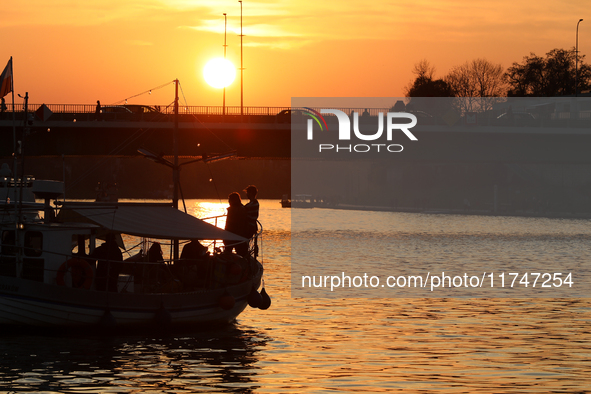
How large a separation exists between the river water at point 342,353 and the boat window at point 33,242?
2383 millimetres

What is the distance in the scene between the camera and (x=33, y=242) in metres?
24.0

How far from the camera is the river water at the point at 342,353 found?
17797mm

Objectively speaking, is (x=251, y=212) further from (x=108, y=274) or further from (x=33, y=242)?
(x=33, y=242)

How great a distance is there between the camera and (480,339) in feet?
76.7

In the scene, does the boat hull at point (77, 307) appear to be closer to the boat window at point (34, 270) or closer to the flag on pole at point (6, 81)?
the boat window at point (34, 270)

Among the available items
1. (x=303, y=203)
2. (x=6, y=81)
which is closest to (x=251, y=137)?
(x=6, y=81)

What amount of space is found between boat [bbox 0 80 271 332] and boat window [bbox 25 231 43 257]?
3 centimetres

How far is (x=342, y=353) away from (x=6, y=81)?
48.1 ft

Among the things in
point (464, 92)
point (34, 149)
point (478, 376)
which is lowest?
point (478, 376)

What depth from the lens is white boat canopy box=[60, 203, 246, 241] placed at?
2417 centimetres

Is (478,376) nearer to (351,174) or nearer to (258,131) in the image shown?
(258,131)

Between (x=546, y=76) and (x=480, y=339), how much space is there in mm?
136530

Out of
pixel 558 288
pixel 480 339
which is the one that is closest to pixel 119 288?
pixel 480 339

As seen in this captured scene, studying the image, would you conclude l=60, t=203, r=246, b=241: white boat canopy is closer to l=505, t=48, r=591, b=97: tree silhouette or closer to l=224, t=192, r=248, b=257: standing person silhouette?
l=224, t=192, r=248, b=257: standing person silhouette
